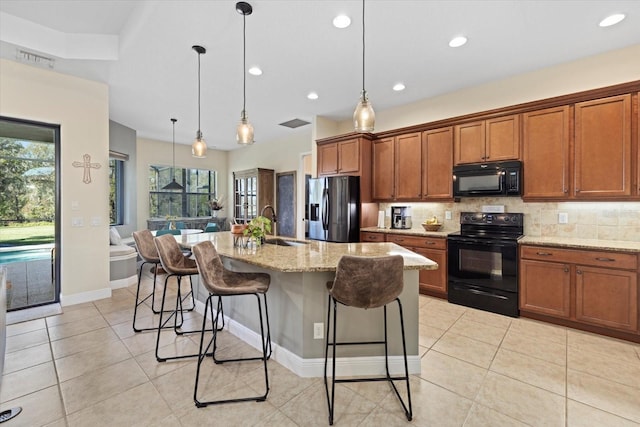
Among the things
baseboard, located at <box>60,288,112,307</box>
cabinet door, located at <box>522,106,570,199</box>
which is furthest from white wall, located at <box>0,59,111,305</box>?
cabinet door, located at <box>522,106,570,199</box>

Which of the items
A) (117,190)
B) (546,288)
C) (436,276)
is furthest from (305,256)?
(117,190)

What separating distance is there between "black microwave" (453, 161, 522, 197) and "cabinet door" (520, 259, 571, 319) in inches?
35.9

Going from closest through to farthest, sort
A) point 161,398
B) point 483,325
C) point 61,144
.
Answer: point 161,398, point 483,325, point 61,144

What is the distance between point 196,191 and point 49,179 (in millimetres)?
4476

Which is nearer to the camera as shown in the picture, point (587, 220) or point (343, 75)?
point (587, 220)

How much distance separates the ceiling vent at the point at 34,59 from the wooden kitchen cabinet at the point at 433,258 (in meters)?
4.91

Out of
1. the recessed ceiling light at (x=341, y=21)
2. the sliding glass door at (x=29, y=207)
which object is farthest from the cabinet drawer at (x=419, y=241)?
the sliding glass door at (x=29, y=207)

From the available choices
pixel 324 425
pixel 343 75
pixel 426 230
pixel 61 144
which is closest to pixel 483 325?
pixel 426 230

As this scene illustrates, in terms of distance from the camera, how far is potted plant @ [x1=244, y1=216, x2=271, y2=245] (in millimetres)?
2756

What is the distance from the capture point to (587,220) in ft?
11.0

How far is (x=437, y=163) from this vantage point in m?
4.25

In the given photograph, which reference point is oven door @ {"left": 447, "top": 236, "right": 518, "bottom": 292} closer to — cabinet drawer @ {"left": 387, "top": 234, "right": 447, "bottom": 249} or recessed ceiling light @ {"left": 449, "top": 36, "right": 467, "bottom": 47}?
cabinet drawer @ {"left": 387, "top": 234, "right": 447, "bottom": 249}

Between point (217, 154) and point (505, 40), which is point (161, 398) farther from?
point (217, 154)

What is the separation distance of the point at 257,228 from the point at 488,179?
2.99 m
